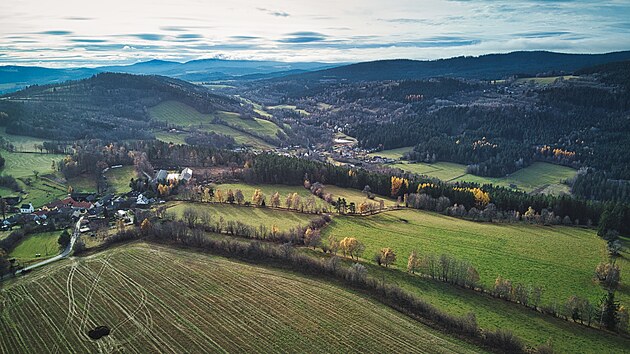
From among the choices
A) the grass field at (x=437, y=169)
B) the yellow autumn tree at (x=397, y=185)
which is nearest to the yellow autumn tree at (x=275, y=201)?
the yellow autumn tree at (x=397, y=185)

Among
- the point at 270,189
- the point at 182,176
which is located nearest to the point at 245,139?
the point at 182,176

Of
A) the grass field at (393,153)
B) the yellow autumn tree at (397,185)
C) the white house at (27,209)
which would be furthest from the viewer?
the grass field at (393,153)

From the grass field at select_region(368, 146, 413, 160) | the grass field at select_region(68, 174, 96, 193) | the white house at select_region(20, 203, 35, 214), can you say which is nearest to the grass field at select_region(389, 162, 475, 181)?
the grass field at select_region(368, 146, 413, 160)

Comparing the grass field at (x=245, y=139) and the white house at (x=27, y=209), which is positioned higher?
the white house at (x=27, y=209)

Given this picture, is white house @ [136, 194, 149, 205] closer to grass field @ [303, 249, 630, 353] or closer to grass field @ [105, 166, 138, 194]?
grass field @ [105, 166, 138, 194]

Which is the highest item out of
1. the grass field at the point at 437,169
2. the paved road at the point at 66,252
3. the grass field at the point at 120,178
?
the paved road at the point at 66,252

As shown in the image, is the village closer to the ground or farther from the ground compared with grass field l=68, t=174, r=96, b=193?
farther from the ground

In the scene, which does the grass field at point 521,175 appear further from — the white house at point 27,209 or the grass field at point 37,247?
the white house at point 27,209

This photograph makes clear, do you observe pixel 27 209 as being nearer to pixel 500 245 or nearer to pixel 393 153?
pixel 500 245
